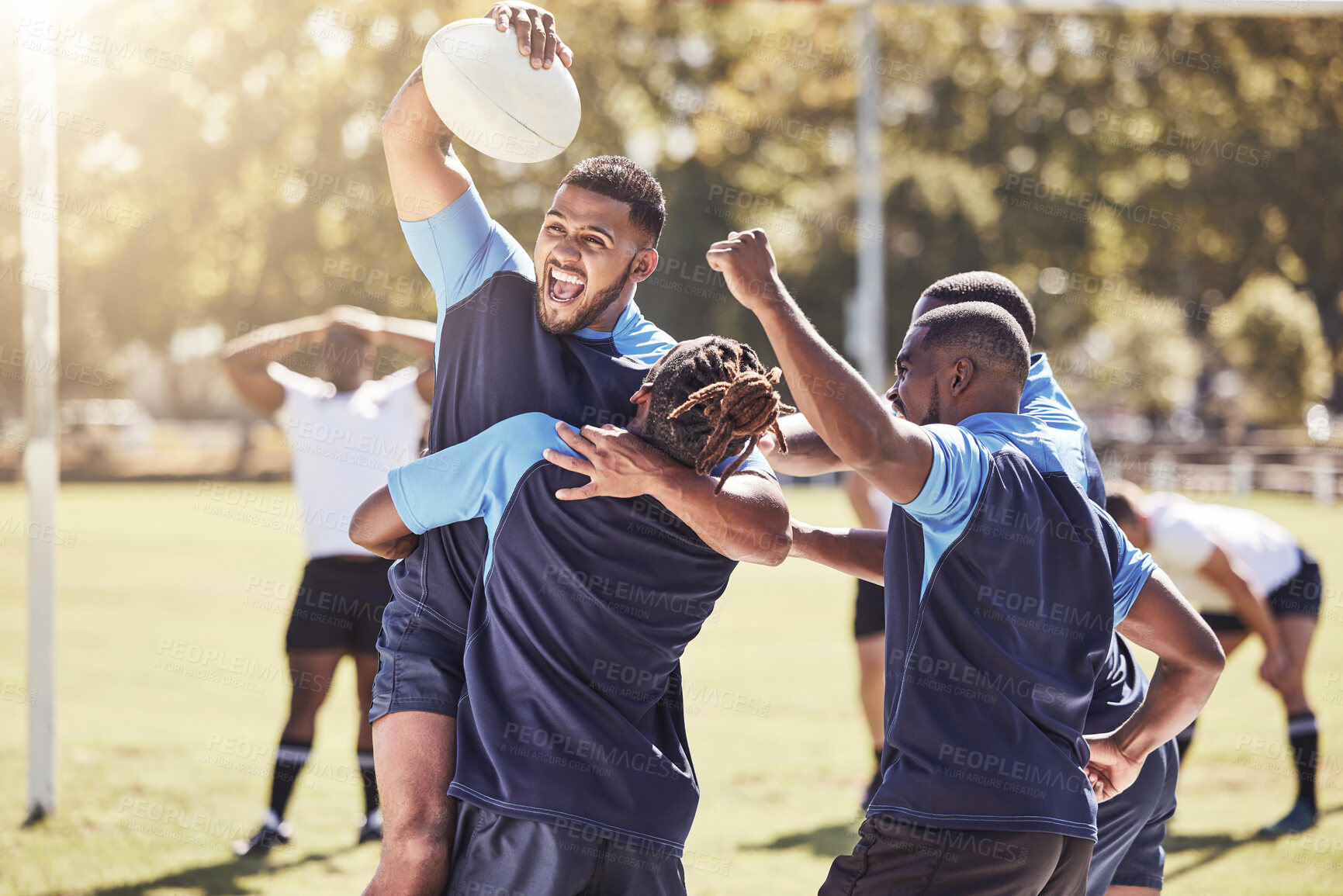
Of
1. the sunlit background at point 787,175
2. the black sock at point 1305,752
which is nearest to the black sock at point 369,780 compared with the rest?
the black sock at point 1305,752

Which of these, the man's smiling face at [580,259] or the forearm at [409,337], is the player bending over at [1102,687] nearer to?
the man's smiling face at [580,259]

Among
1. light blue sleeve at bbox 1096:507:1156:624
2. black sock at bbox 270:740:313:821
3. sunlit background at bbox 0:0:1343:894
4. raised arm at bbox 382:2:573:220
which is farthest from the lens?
sunlit background at bbox 0:0:1343:894

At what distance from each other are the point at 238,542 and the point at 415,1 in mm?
18103

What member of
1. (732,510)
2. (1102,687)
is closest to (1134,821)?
(1102,687)

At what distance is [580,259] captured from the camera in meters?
3.16

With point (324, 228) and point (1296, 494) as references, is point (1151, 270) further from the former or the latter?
point (324, 228)

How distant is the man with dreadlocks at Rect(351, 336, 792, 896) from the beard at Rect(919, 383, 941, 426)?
41 centimetres

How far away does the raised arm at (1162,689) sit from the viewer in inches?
126

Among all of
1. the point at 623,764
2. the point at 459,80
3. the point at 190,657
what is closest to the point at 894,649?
the point at 623,764

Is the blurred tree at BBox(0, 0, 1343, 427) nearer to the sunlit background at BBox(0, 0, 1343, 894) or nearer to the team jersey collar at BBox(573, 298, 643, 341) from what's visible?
the sunlit background at BBox(0, 0, 1343, 894)

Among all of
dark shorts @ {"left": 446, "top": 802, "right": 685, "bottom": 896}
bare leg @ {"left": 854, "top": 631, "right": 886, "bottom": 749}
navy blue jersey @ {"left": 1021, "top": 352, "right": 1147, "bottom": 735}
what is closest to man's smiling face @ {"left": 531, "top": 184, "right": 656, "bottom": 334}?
navy blue jersey @ {"left": 1021, "top": 352, "right": 1147, "bottom": 735}

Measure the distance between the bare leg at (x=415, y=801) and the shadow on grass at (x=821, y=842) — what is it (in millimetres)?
3408

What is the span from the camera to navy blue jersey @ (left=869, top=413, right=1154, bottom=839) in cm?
276

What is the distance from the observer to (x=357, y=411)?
6.29 m
